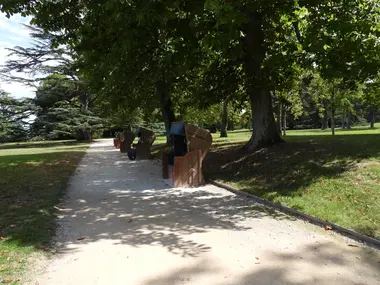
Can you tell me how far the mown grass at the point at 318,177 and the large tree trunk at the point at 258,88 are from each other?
0.66 m

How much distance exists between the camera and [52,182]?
10086 mm

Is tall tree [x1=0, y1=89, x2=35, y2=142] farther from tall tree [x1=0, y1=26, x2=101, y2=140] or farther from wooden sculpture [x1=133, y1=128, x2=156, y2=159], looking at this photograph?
wooden sculpture [x1=133, y1=128, x2=156, y2=159]

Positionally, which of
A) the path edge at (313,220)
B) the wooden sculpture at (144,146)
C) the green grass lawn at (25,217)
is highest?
the wooden sculpture at (144,146)

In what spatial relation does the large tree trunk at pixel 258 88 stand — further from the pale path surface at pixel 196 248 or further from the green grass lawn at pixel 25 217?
the green grass lawn at pixel 25 217

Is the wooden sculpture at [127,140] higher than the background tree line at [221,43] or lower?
lower

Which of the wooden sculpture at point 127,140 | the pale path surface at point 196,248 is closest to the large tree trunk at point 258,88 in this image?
the pale path surface at point 196,248

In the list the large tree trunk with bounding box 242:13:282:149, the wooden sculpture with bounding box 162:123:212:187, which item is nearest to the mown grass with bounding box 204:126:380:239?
the large tree trunk with bounding box 242:13:282:149

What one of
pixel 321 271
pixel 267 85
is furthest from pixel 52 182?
pixel 321 271

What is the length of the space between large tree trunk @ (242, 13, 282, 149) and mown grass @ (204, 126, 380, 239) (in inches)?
26.0

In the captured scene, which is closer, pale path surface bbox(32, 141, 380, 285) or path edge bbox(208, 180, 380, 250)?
pale path surface bbox(32, 141, 380, 285)

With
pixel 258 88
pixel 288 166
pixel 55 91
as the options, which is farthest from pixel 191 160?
pixel 55 91

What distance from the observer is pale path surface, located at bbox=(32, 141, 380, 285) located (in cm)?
374

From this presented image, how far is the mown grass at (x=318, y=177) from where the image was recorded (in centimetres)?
576

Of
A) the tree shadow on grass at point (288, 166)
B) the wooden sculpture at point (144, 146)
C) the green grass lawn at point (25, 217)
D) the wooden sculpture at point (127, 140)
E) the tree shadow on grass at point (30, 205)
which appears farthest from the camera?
the wooden sculpture at point (127, 140)
